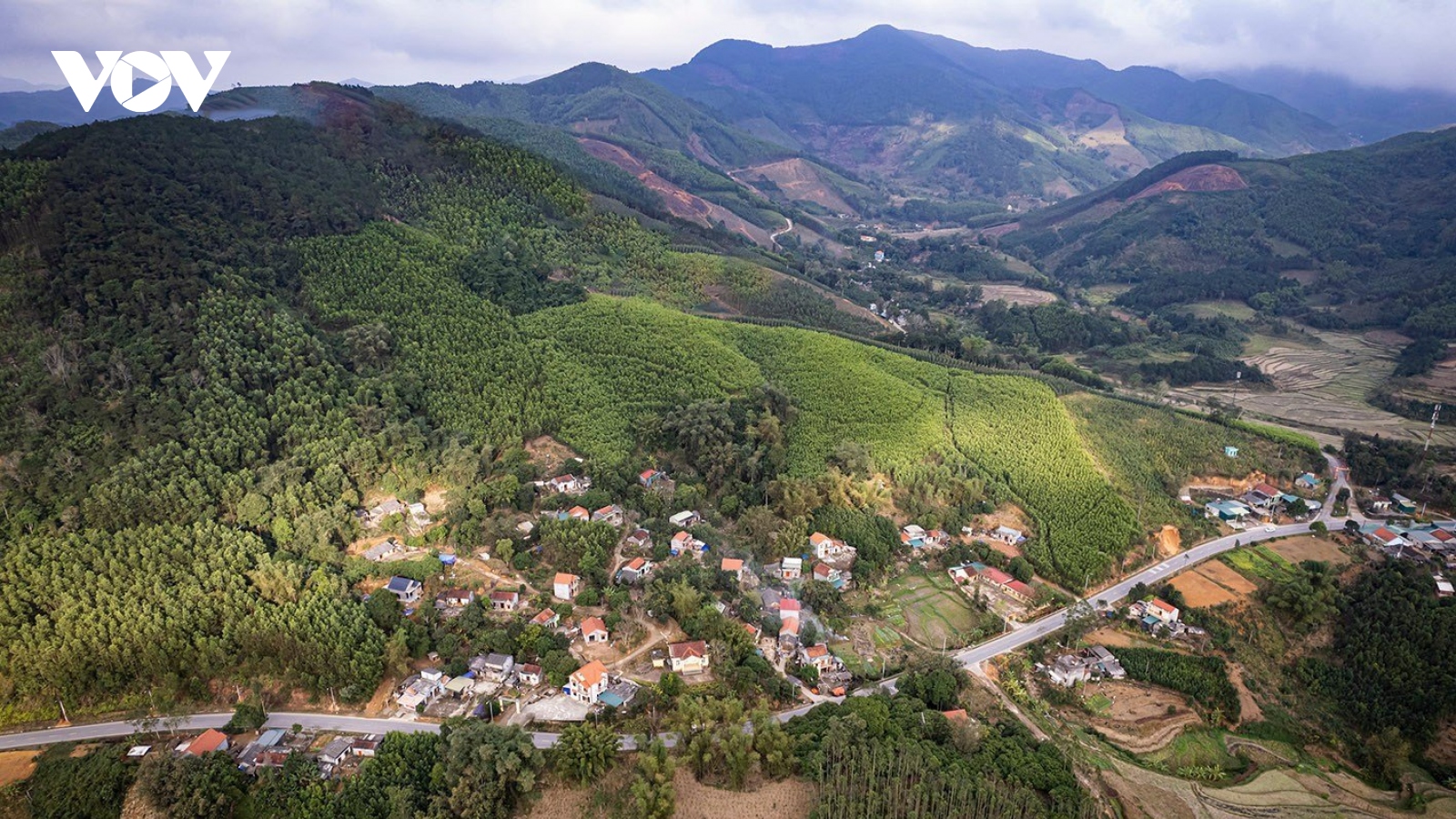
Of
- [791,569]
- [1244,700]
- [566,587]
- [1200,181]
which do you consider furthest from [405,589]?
[1200,181]

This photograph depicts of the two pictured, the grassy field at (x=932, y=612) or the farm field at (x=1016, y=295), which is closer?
the grassy field at (x=932, y=612)

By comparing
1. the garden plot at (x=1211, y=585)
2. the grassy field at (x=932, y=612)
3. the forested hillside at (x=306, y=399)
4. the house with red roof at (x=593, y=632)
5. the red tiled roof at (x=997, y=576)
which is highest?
the forested hillside at (x=306, y=399)

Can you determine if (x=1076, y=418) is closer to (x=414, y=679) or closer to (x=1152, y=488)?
(x=1152, y=488)

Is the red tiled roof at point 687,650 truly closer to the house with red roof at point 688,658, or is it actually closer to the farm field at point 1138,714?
the house with red roof at point 688,658

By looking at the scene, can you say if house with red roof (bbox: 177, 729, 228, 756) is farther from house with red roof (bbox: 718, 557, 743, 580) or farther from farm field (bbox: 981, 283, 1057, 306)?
farm field (bbox: 981, 283, 1057, 306)

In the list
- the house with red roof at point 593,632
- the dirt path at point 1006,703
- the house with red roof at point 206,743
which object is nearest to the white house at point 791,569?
the dirt path at point 1006,703

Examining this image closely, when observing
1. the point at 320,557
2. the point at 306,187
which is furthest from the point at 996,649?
the point at 306,187
